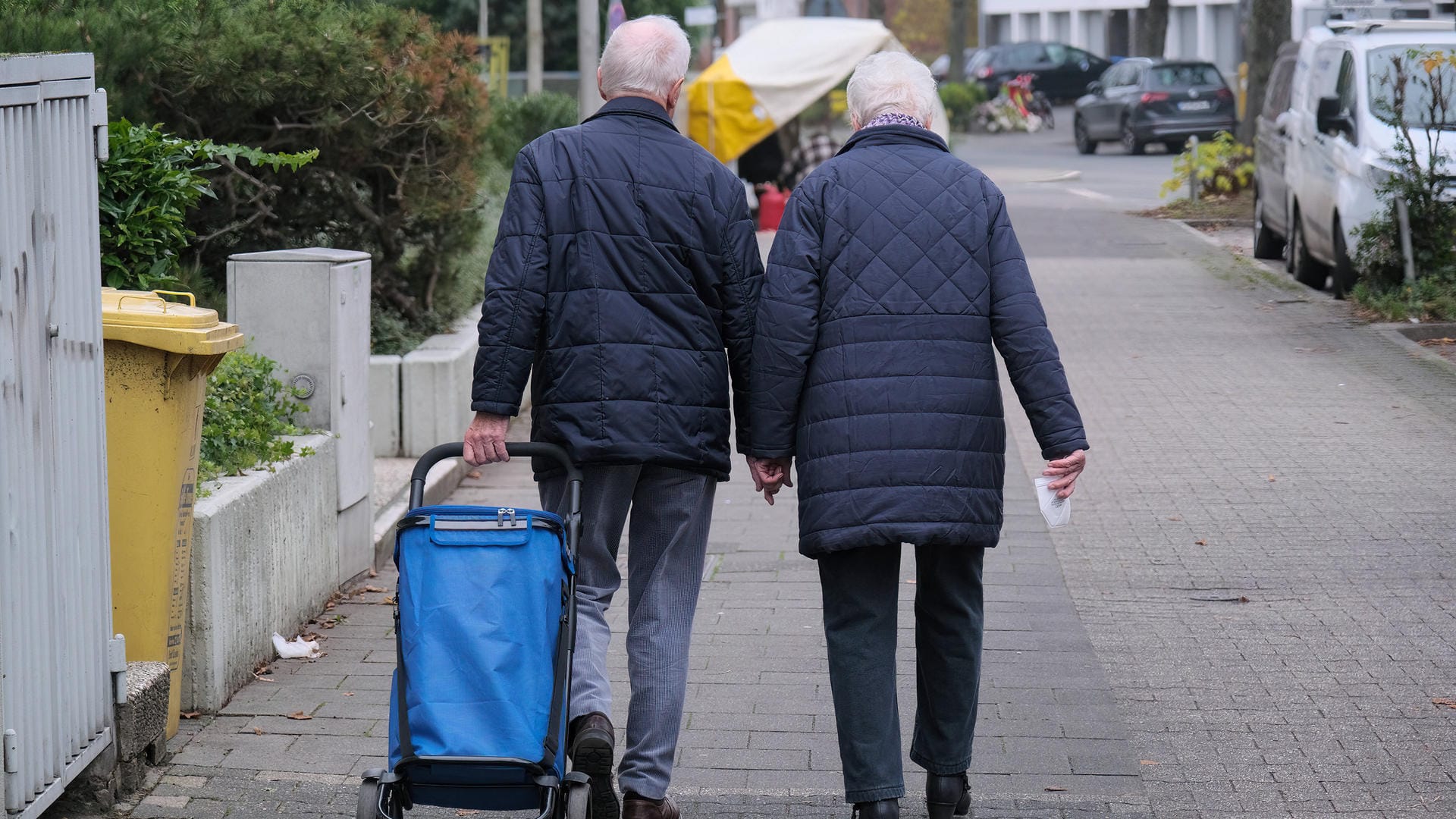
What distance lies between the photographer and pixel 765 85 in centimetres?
2042

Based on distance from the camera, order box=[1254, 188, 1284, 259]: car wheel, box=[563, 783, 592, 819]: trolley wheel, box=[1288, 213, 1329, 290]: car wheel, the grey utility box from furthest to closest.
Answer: box=[1254, 188, 1284, 259]: car wheel
box=[1288, 213, 1329, 290]: car wheel
the grey utility box
box=[563, 783, 592, 819]: trolley wheel

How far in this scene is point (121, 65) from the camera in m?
7.43

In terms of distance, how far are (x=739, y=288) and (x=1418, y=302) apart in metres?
9.43

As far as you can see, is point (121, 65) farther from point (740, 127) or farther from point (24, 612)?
point (740, 127)

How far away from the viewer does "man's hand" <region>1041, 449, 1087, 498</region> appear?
4.03 metres

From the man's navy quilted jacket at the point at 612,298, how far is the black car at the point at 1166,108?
1189 inches

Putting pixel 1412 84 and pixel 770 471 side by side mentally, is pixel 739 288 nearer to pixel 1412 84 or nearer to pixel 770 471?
pixel 770 471

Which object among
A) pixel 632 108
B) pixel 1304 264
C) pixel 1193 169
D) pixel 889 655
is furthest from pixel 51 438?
Result: pixel 1193 169

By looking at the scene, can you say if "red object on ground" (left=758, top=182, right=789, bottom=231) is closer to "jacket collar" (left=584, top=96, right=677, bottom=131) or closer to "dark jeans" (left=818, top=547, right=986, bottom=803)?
"jacket collar" (left=584, top=96, right=677, bottom=131)

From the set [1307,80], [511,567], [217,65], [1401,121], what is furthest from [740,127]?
[511,567]

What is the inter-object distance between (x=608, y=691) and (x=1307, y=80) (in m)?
12.4

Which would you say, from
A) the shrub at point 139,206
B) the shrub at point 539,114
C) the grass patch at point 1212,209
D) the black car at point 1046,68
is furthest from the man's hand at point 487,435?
the black car at point 1046,68

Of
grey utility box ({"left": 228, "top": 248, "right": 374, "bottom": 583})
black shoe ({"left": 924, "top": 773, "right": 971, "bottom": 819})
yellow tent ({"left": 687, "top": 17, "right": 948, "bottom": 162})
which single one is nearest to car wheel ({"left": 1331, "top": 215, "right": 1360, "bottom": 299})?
yellow tent ({"left": 687, "top": 17, "right": 948, "bottom": 162})

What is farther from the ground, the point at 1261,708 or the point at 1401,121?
the point at 1401,121
